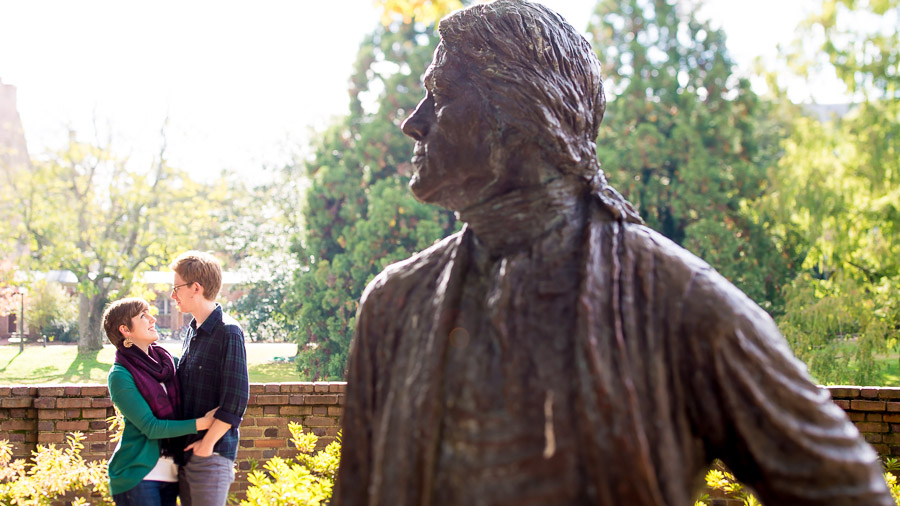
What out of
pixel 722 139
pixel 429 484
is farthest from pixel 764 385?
pixel 722 139

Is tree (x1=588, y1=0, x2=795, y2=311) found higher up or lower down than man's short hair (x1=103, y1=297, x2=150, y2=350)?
higher up

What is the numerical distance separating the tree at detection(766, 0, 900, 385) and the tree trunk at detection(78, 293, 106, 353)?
17.1 m

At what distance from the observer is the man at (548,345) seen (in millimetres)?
1247

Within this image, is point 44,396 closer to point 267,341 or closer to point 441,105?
point 441,105

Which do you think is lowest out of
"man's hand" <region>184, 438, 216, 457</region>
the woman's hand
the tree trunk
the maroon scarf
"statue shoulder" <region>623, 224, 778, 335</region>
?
the tree trunk

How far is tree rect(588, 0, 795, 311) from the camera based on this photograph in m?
14.4

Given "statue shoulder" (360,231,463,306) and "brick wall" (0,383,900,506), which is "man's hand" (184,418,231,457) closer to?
"statue shoulder" (360,231,463,306)

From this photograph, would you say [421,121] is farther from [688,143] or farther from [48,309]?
[48,309]

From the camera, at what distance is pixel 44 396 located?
604cm

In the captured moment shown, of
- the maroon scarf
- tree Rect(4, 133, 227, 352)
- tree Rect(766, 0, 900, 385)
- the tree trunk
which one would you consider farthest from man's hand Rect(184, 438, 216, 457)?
the tree trunk

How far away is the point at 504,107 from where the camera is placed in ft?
5.04

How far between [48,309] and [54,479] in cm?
1985

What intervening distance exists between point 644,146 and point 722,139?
176cm

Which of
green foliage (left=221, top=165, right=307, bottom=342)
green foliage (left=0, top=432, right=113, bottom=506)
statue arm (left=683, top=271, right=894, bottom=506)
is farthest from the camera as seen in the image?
green foliage (left=221, top=165, right=307, bottom=342)
